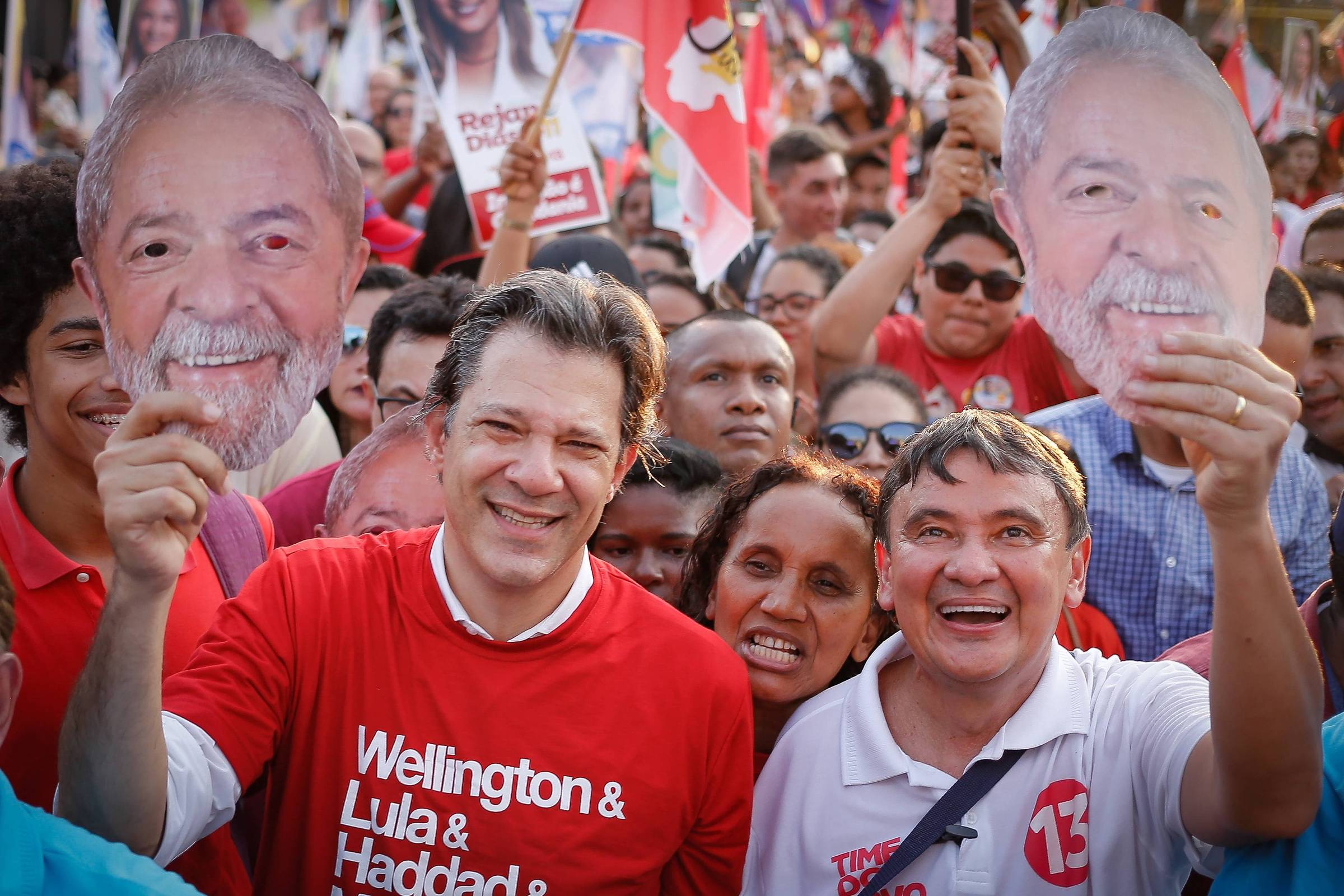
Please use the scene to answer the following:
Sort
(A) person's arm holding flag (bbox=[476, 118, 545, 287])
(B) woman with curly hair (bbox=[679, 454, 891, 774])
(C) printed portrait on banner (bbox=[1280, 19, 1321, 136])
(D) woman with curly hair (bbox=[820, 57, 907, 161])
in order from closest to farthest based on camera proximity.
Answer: (B) woman with curly hair (bbox=[679, 454, 891, 774]), (A) person's arm holding flag (bbox=[476, 118, 545, 287]), (C) printed portrait on banner (bbox=[1280, 19, 1321, 136]), (D) woman with curly hair (bbox=[820, 57, 907, 161])

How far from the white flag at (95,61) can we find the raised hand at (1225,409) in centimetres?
685

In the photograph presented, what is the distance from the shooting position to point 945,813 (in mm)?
2254

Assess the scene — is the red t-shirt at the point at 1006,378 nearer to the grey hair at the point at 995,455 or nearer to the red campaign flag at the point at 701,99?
the red campaign flag at the point at 701,99

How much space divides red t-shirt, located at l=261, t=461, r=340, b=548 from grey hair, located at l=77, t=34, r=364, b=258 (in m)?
1.37

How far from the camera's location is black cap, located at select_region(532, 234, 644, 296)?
4598 mm

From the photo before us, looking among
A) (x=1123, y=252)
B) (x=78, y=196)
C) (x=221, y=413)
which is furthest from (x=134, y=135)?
(x=1123, y=252)

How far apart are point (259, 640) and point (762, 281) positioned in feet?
12.9

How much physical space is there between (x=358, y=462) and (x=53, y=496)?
88 centimetres

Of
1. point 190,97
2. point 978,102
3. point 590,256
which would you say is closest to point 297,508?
point 190,97

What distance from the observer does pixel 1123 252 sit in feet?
6.44

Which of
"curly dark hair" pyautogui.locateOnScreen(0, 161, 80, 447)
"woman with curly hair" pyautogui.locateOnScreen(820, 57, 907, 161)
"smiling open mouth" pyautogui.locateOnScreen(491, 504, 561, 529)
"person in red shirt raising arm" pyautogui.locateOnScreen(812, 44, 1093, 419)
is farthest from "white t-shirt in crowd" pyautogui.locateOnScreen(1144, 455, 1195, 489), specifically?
"woman with curly hair" pyautogui.locateOnScreen(820, 57, 907, 161)

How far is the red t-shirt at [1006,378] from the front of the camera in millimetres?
4688

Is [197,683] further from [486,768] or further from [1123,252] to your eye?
[1123,252]

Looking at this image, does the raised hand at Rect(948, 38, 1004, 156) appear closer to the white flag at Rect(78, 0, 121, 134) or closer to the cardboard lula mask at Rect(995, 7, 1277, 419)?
the cardboard lula mask at Rect(995, 7, 1277, 419)
